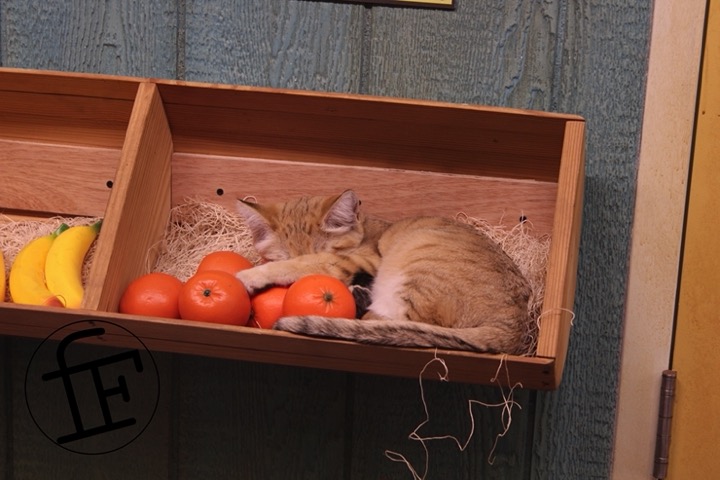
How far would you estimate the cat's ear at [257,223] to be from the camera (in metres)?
1.37

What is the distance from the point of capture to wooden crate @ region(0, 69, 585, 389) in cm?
124

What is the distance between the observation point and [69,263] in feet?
4.49

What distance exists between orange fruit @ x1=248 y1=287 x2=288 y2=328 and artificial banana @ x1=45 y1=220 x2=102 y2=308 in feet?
0.99

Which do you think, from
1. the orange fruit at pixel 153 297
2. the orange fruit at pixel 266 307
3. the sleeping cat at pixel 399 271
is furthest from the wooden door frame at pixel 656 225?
the orange fruit at pixel 153 297

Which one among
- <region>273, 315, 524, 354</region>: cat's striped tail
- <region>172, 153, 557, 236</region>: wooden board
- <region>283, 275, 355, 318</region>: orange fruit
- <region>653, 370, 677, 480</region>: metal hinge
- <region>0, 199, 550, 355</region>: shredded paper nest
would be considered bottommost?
<region>653, 370, 677, 480</region>: metal hinge

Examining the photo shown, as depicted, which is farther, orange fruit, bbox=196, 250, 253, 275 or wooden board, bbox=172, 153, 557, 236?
wooden board, bbox=172, 153, 557, 236

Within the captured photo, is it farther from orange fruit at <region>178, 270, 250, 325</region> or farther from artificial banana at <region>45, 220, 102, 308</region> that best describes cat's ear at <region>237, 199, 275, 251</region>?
artificial banana at <region>45, 220, 102, 308</region>

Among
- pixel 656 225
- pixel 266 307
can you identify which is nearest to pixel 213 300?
pixel 266 307

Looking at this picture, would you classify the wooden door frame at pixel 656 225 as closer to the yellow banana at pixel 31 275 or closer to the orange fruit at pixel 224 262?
the orange fruit at pixel 224 262

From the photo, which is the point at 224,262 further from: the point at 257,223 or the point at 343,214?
the point at 343,214

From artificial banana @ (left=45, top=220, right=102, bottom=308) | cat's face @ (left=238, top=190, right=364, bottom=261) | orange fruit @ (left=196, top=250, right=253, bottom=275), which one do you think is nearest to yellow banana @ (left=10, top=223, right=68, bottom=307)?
artificial banana @ (left=45, top=220, right=102, bottom=308)

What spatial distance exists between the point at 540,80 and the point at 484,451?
0.74m

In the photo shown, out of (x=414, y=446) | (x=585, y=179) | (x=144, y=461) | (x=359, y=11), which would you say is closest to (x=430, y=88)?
(x=359, y=11)

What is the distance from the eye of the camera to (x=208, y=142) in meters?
1.49
